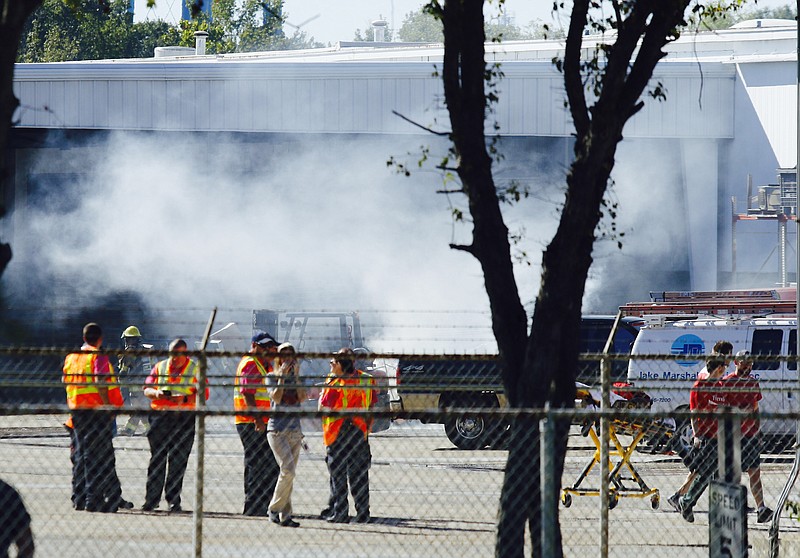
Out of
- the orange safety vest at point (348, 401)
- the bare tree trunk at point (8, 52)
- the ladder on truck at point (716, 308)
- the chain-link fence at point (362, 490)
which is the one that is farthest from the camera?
the ladder on truck at point (716, 308)

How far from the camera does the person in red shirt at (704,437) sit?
10643mm

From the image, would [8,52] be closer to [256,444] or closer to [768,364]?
[256,444]

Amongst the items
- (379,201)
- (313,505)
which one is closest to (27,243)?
(379,201)

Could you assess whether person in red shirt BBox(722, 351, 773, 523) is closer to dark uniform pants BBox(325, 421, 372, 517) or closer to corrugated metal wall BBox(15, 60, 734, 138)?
dark uniform pants BBox(325, 421, 372, 517)

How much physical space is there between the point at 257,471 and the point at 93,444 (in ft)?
5.01

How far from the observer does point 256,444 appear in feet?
36.2

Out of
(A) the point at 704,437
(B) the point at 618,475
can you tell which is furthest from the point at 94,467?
(A) the point at 704,437

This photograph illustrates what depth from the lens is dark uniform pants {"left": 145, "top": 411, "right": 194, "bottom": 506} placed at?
11070 mm

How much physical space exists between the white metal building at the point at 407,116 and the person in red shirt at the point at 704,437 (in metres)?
18.4

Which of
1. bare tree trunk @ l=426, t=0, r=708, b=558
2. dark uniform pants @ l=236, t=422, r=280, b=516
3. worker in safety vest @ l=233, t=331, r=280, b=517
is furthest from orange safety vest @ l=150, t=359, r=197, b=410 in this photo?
bare tree trunk @ l=426, t=0, r=708, b=558

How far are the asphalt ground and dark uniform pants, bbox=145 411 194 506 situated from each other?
0.25 m

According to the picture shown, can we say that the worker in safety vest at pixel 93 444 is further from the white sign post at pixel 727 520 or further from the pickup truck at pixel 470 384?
the white sign post at pixel 727 520

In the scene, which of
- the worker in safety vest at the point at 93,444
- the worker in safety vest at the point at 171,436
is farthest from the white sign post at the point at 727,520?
the worker in safety vest at the point at 93,444

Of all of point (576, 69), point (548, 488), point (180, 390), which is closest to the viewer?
point (548, 488)
